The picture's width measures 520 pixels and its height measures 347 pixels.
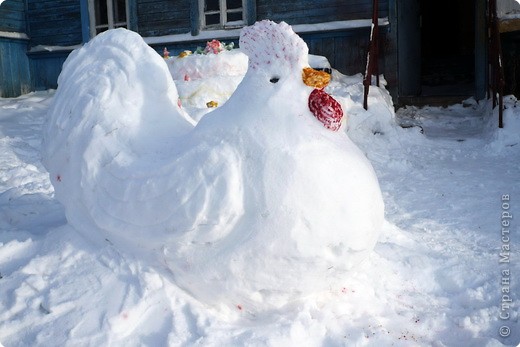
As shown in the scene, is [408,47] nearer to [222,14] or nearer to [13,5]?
[222,14]

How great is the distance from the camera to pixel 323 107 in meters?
2.28

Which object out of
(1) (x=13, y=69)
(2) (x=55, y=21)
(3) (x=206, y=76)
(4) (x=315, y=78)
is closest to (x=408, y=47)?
(3) (x=206, y=76)

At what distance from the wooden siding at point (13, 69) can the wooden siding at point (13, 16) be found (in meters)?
0.26

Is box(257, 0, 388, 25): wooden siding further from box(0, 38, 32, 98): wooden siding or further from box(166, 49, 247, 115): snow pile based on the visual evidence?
box(0, 38, 32, 98): wooden siding

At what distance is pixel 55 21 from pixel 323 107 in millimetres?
10221

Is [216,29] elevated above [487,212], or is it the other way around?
[216,29]

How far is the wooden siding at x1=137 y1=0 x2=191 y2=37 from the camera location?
1011 centimetres

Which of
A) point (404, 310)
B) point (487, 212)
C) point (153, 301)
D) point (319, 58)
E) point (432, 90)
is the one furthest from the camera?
point (432, 90)

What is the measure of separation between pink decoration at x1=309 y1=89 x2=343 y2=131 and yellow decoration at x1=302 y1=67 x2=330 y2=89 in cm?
3

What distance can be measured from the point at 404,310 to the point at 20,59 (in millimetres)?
10696

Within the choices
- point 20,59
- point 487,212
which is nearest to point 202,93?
point 487,212

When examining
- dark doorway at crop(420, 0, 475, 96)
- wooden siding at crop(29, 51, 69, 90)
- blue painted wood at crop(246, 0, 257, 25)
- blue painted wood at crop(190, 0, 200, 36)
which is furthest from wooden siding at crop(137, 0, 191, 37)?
dark doorway at crop(420, 0, 475, 96)

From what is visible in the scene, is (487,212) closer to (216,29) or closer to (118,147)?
(118,147)

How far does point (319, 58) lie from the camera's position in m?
8.02
